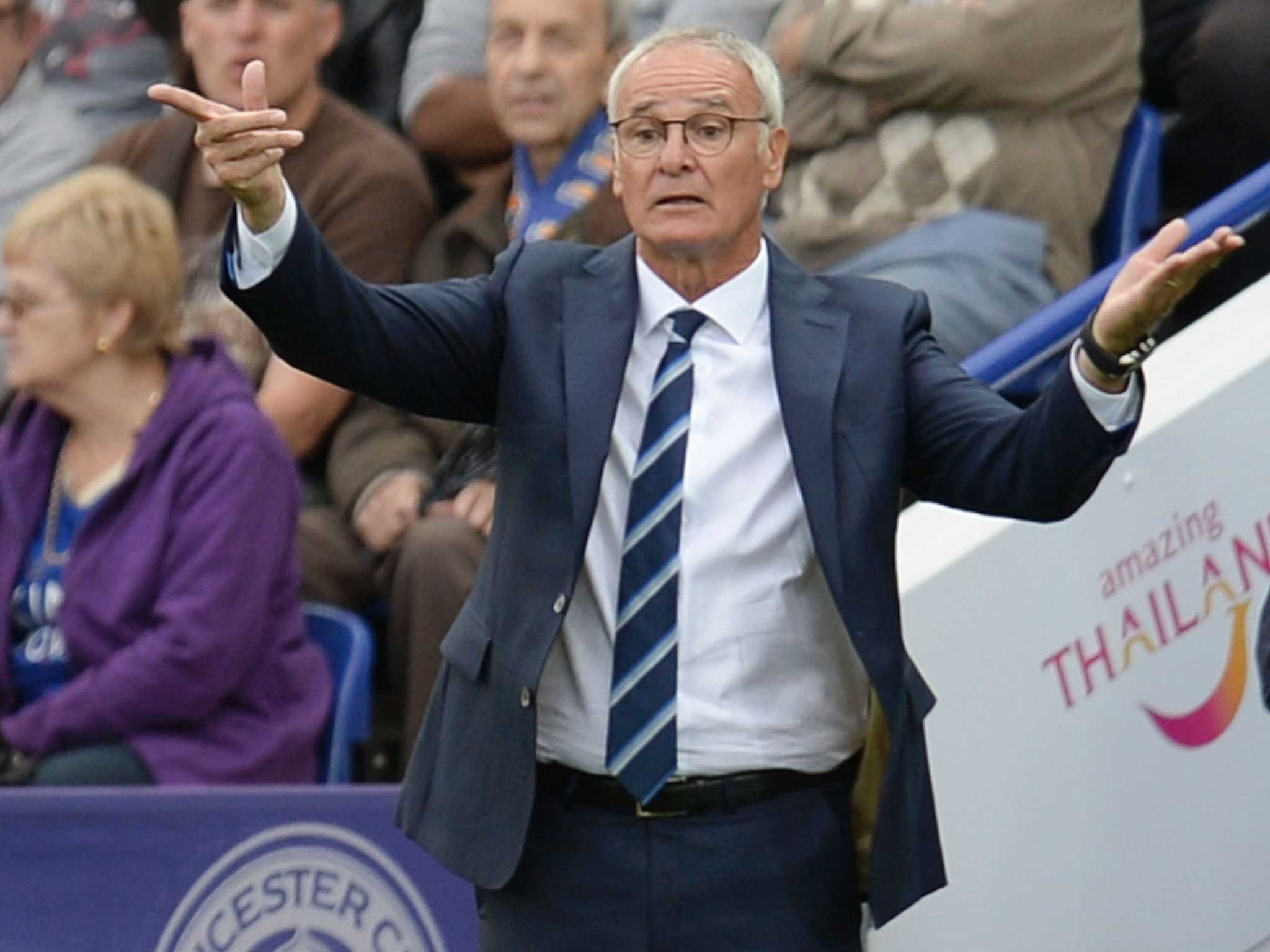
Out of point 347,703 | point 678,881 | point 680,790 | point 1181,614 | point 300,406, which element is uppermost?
point 300,406

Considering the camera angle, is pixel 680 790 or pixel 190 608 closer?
pixel 680 790

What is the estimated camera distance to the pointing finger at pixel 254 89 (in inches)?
110

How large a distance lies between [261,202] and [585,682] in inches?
28.1

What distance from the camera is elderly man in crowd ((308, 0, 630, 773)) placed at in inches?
195

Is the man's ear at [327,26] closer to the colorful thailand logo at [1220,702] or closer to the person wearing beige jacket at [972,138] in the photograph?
the person wearing beige jacket at [972,138]

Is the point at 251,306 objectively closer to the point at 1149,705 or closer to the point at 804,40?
the point at 1149,705

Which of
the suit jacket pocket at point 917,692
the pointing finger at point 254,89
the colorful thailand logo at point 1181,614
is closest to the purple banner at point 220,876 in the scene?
the colorful thailand logo at point 1181,614

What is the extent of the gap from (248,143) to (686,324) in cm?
62

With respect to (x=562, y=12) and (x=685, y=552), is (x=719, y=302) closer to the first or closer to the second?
(x=685, y=552)

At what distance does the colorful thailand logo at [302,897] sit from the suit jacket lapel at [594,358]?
67.6 inches

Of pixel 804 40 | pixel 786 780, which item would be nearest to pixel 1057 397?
pixel 786 780

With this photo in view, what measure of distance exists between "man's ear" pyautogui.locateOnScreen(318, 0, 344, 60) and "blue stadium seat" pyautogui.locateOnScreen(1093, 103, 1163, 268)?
5.93ft

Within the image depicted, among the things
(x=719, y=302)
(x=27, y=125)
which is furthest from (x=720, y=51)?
(x=27, y=125)

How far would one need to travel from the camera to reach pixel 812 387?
9.95 ft
